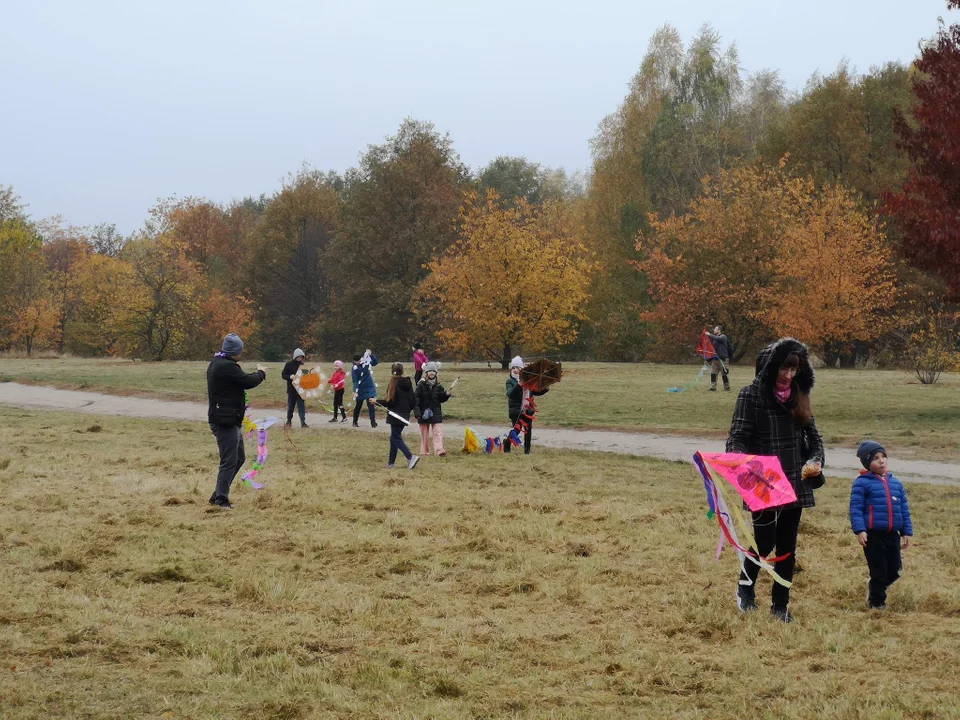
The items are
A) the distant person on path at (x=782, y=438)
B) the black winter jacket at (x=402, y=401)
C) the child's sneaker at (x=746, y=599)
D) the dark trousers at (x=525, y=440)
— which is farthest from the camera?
the dark trousers at (x=525, y=440)

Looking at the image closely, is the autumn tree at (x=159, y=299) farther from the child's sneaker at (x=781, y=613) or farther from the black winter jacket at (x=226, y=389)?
the child's sneaker at (x=781, y=613)

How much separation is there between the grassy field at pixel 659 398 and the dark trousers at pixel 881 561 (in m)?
10.2

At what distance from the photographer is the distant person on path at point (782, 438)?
24.8 ft

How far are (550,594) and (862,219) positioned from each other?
43.5 metres

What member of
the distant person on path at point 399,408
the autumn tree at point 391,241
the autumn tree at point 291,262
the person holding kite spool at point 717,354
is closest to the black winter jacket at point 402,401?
the distant person on path at point 399,408

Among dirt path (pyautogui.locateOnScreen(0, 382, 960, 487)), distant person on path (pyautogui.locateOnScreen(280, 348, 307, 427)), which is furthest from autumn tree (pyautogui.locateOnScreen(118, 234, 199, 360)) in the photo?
distant person on path (pyautogui.locateOnScreen(280, 348, 307, 427))

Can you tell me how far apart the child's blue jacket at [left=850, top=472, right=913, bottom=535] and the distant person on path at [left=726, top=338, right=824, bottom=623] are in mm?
456

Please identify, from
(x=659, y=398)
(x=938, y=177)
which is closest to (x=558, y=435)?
(x=659, y=398)

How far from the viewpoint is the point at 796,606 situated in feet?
26.2

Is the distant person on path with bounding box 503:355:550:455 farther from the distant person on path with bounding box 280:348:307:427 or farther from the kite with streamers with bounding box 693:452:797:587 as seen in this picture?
the kite with streamers with bounding box 693:452:797:587

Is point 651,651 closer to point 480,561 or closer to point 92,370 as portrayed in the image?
point 480,561

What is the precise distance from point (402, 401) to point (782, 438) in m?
10.3

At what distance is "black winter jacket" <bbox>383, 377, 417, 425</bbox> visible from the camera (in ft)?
56.4

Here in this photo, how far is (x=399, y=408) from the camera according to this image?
17.2m
